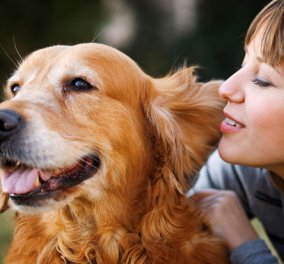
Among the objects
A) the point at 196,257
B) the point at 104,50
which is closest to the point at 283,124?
the point at 196,257

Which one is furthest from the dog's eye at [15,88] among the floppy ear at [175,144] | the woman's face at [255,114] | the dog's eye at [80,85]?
the woman's face at [255,114]

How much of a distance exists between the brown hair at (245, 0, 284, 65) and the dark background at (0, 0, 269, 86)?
7844mm

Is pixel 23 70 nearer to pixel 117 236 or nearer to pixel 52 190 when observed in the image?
pixel 52 190

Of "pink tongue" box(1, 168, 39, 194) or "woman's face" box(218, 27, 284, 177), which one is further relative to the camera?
"woman's face" box(218, 27, 284, 177)

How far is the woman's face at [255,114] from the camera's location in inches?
119

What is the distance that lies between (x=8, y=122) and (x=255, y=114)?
48.1 inches

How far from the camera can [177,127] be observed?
129 inches

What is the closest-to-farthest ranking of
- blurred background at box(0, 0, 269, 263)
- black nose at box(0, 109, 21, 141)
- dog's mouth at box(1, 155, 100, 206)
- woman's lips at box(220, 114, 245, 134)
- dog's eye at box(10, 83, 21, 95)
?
black nose at box(0, 109, 21, 141), dog's mouth at box(1, 155, 100, 206), woman's lips at box(220, 114, 245, 134), dog's eye at box(10, 83, 21, 95), blurred background at box(0, 0, 269, 263)

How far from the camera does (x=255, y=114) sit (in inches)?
120

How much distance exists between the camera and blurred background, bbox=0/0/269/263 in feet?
38.9

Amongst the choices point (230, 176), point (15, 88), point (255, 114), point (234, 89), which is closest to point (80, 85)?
point (15, 88)

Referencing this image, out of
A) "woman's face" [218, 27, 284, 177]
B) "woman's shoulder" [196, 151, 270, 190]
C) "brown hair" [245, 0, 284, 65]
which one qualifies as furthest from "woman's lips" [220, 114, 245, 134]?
"woman's shoulder" [196, 151, 270, 190]

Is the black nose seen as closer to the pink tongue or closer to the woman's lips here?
the pink tongue

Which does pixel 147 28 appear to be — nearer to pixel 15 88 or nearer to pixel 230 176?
pixel 230 176
